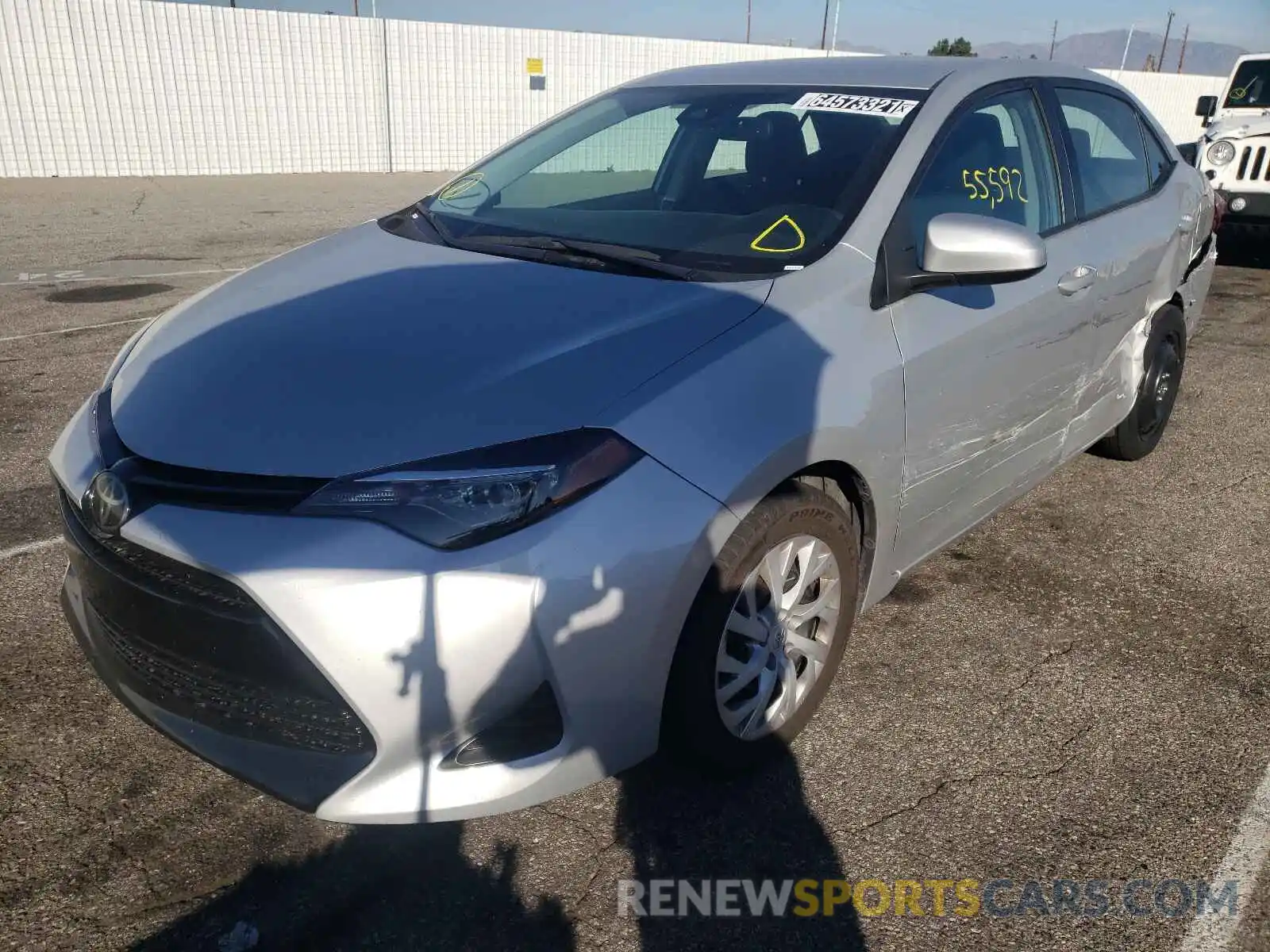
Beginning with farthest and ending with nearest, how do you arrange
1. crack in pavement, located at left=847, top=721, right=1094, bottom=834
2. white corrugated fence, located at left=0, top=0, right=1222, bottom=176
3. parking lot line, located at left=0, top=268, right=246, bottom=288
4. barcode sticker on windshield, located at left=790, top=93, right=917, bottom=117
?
1. white corrugated fence, located at left=0, top=0, right=1222, bottom=176
2. parking lot line, located at left=0, top=268, right=246, bottom=288
3. barcode sticker on windshield, located at left=790, top=93, right=917, bottom=117
4. crack in pavement, located at left=847, top=721, right=1094, bottom=834

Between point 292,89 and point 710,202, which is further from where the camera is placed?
point 292,89

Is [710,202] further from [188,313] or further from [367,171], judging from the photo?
[367,171]

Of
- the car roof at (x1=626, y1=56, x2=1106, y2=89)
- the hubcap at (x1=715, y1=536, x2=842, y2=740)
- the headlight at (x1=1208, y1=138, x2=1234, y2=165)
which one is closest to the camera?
the hubcap at (x1=715, y1=536, x2=842, y2=740)

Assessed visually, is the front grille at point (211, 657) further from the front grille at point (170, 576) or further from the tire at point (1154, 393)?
the tire at point (1154, 393)

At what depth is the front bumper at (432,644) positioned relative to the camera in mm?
1896

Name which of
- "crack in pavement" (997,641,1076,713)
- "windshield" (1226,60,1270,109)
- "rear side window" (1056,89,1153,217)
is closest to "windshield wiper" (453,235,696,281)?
"crack in pavement" (997,641,1076,713)

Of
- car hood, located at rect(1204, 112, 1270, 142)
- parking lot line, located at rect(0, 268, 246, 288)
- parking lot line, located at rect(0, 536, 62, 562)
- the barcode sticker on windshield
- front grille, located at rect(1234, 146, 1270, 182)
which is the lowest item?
parking lot line, located at rect(0, 268, 246, 288)

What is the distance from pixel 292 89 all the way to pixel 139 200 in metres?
5.05

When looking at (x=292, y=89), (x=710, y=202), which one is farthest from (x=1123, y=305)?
(x=292, y=89)

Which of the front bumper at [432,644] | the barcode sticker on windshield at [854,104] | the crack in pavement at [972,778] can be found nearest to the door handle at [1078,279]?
the barcode sticker on windshield at [854,104]

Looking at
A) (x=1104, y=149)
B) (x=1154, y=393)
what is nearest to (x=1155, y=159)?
(x=1104, y=149)

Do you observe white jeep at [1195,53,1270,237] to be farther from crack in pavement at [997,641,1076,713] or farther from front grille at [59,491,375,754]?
front grille at [59,491,375,754]

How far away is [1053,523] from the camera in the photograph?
4219 millimetres

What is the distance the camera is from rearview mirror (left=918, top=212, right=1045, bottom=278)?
267 cm
